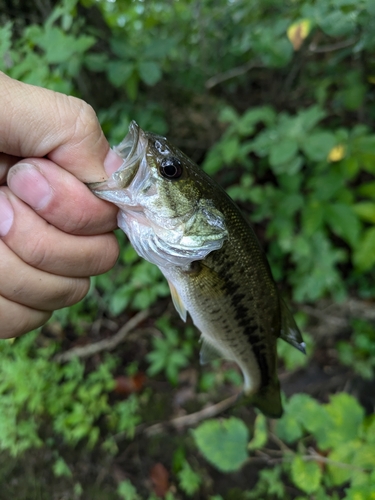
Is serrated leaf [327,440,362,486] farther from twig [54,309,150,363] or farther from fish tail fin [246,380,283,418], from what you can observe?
twig [54,309,150,363]

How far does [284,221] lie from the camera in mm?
2818

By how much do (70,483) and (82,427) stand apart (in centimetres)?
46

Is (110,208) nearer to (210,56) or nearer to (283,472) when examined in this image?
(283,472)

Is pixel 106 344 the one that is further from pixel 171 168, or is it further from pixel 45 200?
pixel 171 168

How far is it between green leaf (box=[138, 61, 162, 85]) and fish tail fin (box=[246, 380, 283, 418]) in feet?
6.85

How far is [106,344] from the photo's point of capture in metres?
3.26

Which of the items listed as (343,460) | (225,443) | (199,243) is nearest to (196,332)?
(225,443)

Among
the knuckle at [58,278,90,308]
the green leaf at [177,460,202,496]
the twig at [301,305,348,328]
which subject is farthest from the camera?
the twig at [301,305,348,328]

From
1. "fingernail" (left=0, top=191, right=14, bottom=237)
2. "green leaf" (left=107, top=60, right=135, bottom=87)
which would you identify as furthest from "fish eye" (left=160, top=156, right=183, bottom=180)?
"green leaf" (left=107, top=60, right=135, bottom=87)

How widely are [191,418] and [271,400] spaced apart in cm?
151

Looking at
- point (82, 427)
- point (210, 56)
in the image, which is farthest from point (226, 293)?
point (210, 56)

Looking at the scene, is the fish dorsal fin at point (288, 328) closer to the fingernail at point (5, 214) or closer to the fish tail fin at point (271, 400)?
the fish tail fin at point (271, 400)

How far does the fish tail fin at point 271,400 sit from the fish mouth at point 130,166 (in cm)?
133

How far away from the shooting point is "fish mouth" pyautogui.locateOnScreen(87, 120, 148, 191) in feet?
3.79
